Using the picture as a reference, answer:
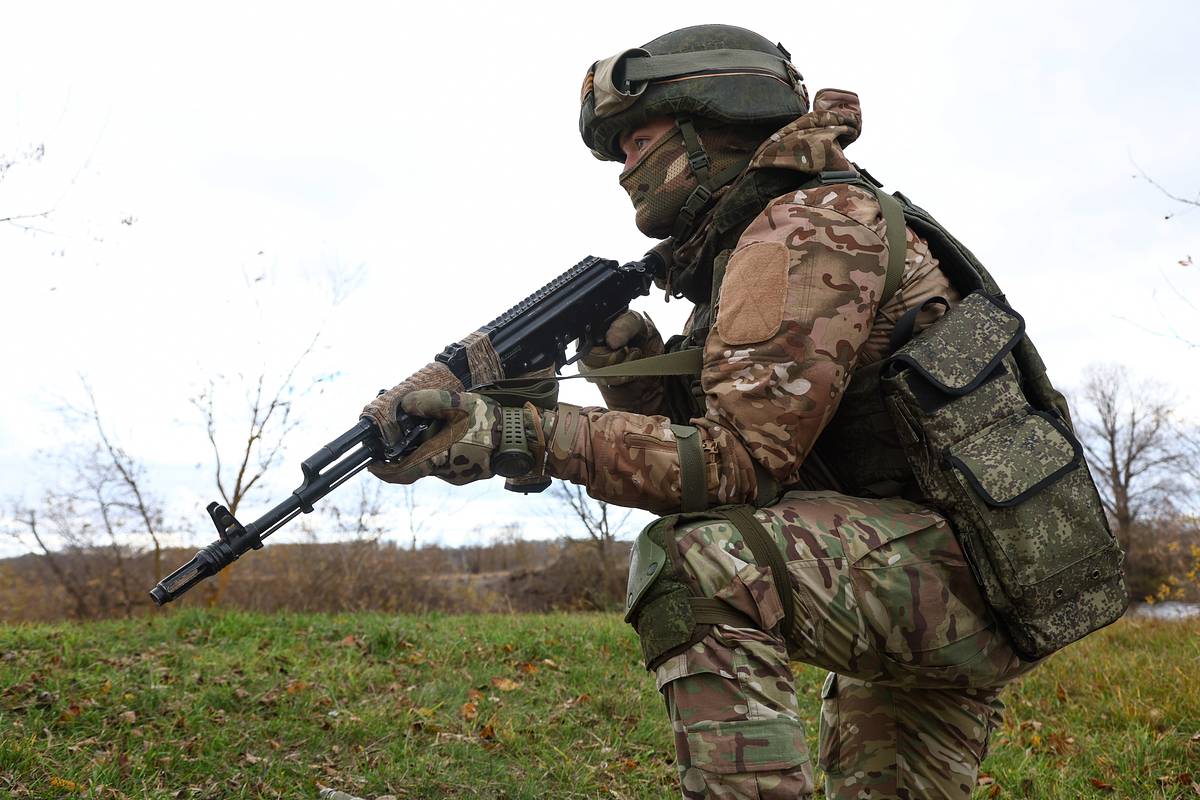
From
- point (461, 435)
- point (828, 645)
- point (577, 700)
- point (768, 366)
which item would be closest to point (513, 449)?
point (461, 435)

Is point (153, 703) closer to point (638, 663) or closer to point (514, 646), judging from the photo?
point (514, 646)

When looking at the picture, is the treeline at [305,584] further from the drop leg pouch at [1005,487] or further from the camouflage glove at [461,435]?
the drop leg pouch at [1005,487]

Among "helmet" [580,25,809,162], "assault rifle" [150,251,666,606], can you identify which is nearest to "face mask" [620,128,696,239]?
"helmet" [580,25,809,162]

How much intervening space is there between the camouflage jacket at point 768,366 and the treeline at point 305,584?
28.5ft

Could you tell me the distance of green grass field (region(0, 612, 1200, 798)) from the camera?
363 centimetres

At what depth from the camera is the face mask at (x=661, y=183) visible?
298 cm

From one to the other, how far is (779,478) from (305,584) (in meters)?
11.0

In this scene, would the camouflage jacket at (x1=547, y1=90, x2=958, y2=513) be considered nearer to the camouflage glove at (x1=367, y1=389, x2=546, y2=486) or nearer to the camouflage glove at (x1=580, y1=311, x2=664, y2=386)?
the camouflage glove at (x1=367, y1=389, x2=546, y2=486)

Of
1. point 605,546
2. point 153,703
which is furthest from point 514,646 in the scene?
point 605,546

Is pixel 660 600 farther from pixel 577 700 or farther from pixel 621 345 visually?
pixel 577 700

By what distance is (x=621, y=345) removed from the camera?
3398 mm

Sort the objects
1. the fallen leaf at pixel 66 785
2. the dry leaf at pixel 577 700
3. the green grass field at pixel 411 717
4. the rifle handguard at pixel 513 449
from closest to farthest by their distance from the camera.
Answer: the rifle handguard at pixel 513 449 → the fallen leaf at pixel 66 785 → the green grass field at pixel 411 717 → the dry leaf at pixel 577 700

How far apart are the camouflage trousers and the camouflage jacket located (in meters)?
0.17

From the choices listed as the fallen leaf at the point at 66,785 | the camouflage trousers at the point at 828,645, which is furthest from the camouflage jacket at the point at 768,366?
the fallen leaf at the point at 66,785
